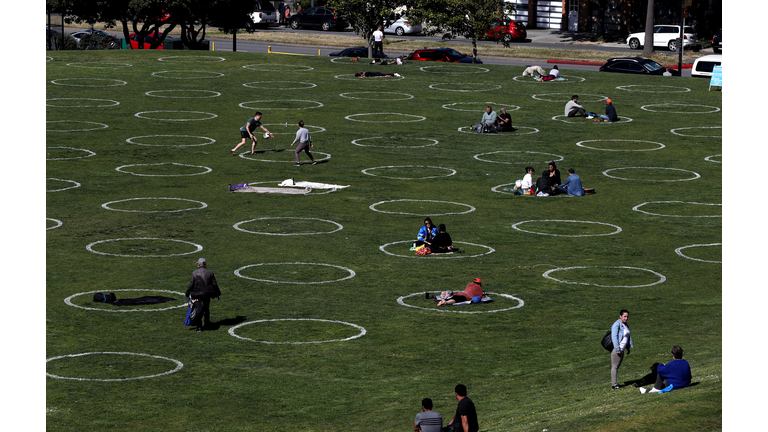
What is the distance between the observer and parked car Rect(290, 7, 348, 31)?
108 m

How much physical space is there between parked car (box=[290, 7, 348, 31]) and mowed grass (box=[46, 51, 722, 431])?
46646 millimetres

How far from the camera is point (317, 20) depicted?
356ft

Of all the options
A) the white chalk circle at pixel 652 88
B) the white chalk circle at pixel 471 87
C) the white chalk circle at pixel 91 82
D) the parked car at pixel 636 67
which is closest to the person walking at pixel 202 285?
the white chalk circle at pixel 471 87

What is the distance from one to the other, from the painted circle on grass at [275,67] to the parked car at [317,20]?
38751 millimetres

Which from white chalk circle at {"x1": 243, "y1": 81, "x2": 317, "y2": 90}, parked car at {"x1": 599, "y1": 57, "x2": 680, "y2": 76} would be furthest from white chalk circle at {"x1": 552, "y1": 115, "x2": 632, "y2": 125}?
white chalk circle at {"x1": 243, "y1": 81, "x2": 317, "y2": 90}

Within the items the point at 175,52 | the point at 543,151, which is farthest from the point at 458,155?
the point at 175,52

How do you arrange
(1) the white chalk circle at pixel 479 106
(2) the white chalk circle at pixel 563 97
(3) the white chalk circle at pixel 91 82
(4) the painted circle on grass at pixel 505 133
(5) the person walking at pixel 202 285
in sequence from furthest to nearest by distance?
(3) the white chalk circle at pixel 91 82 → (2) the white chalk circle at pixel 563 97 → (1) the white chalk circle at pixel 479 106 → (4) the painted circle on grass at pixel 505 133 → (5) the person walking at pixel 202 285

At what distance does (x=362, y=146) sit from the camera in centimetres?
4900

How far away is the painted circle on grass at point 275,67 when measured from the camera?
67938 millimetres

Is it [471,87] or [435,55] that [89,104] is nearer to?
[471,87]

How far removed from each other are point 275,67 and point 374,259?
39.8 m

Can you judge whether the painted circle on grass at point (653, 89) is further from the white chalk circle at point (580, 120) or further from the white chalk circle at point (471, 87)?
the white chalk circle at point (580, 120)
